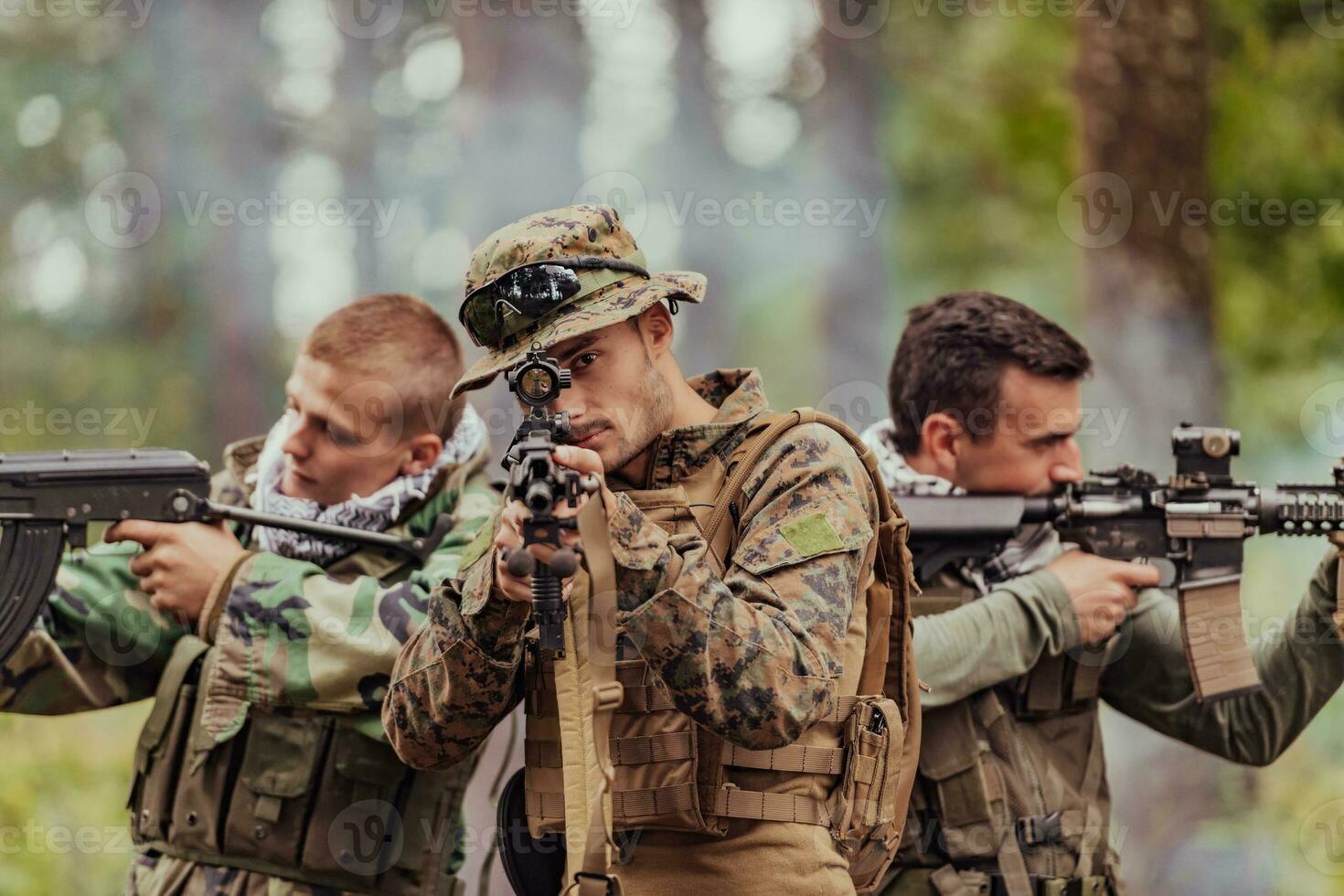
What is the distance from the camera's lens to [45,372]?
8.68m

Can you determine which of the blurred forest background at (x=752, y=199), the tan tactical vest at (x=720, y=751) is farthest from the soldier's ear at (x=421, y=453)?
the blurred forest background at (x=752, y=199)

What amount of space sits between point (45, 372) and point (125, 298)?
2.12 ft

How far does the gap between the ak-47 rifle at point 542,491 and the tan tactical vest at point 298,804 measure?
4.52 feet

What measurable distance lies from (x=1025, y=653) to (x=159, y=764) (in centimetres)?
212

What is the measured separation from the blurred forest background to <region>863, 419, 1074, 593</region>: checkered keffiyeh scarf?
389 centimetres

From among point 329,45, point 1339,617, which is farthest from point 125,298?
point 1339,617

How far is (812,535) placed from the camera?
2.53 meters
